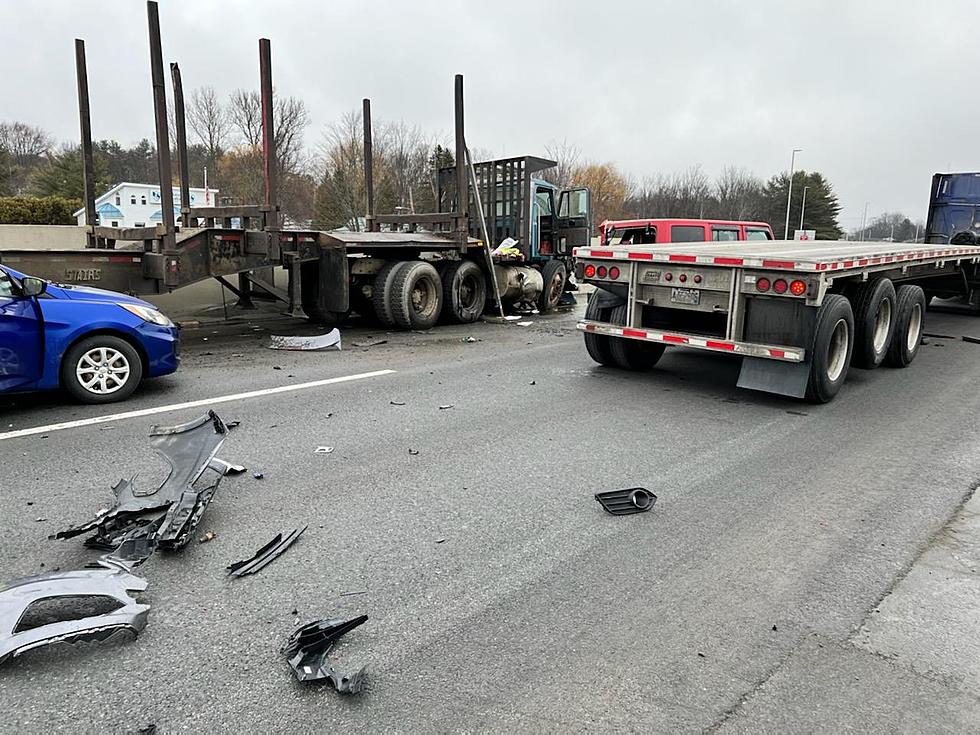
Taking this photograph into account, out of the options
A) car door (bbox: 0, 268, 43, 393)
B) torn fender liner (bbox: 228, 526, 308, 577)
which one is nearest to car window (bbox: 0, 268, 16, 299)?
car door (bbox: 0, 268, 43, 393)

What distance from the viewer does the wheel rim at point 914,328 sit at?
9048 millimetres

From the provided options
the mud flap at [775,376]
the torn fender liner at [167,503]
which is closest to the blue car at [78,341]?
the torn fender liner at [167,503]

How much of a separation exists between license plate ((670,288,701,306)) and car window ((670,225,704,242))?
6446mm

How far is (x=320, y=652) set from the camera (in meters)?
2.83

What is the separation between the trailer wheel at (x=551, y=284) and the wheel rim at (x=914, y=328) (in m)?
7.75

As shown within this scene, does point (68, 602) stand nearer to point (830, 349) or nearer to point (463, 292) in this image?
point (830, 349)

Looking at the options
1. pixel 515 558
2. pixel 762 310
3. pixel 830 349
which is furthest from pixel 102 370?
pixel 830 349

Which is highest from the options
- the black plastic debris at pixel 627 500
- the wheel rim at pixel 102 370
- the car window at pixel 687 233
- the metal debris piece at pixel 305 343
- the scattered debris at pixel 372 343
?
the car window at pixel 687 233

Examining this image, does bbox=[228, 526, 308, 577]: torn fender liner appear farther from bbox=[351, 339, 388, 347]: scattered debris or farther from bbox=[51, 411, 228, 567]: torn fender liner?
bbox=[351, 339, 388, 347]: scattered debris

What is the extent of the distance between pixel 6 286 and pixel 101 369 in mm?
1047

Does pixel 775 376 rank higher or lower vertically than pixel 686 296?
lower

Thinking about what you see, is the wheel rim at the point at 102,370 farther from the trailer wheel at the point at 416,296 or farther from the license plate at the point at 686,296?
the trailer wheel at the point at 416,296

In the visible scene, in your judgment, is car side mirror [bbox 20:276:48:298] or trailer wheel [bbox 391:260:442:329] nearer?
car side mirror [bbox 20:276:48:298]

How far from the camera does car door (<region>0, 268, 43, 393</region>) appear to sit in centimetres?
613
